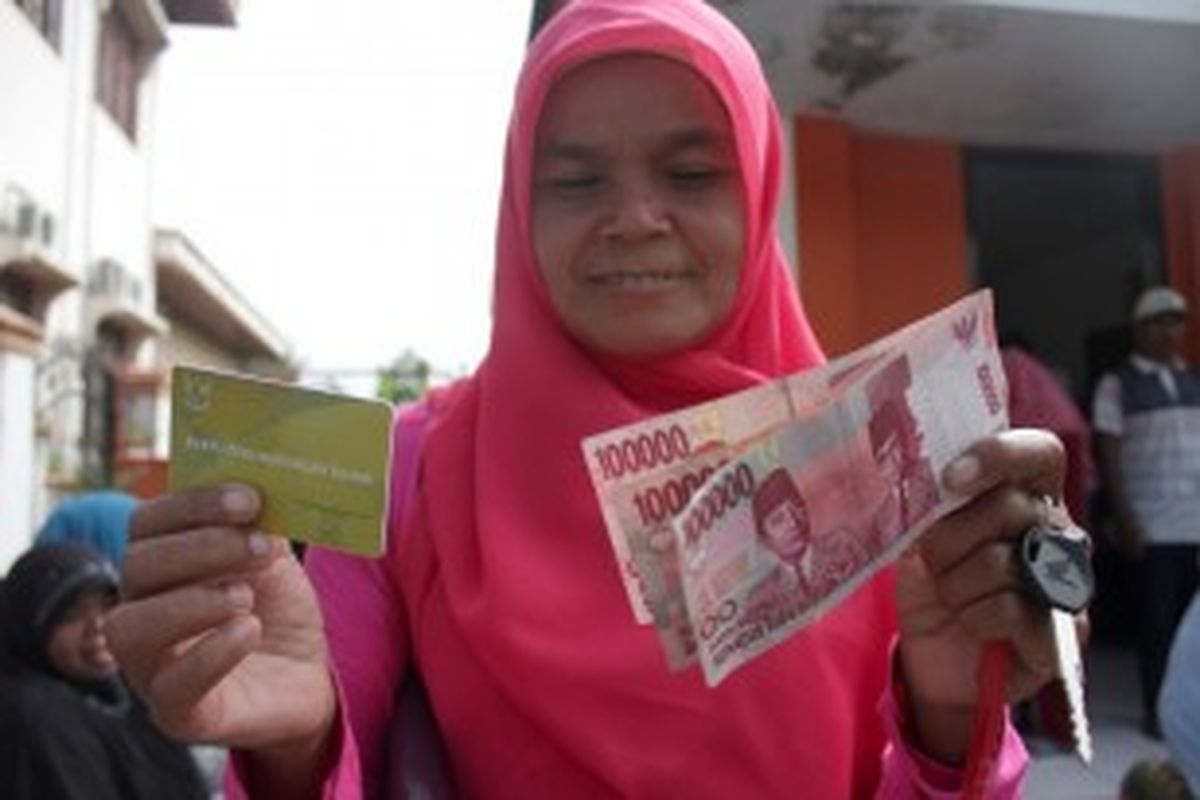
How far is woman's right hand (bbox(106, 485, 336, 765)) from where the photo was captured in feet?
2.89

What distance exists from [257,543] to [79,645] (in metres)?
2.40

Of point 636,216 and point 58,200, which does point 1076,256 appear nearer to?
point 636,216

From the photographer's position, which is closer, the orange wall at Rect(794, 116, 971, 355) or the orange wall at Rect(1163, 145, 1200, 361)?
the orange wall at Rect(794, 116, 971, 355)

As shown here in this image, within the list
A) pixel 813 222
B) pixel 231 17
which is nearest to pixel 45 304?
pixel 231 17

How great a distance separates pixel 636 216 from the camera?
1.12m

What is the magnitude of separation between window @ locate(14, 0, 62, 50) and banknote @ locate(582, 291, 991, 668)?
1116 centimetres

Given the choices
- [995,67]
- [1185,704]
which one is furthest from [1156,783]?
[995,67]

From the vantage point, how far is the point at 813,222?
15.4 ft

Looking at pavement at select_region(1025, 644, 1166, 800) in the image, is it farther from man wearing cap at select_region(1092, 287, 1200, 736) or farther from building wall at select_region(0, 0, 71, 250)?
building wall at select_region(0, 0, 71, 250)

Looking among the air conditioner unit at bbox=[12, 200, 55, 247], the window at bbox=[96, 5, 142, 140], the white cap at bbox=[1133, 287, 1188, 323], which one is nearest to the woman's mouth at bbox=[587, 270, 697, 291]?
the white cap at bbox=[1133, 287, 1188, 323]

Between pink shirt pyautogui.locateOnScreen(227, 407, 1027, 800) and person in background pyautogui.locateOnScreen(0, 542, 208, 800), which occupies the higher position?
pink shirt pyautogui.locateOnScreen(227, 407, 1027, 800)

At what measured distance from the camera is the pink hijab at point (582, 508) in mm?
1081

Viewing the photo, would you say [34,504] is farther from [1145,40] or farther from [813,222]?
[1145,40]

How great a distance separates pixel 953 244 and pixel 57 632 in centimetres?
378
